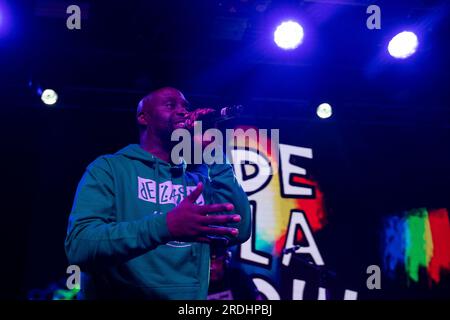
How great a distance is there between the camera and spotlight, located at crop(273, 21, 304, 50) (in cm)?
320

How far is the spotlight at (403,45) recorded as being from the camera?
3304 millimetres

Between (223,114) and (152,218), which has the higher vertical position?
(223,114)

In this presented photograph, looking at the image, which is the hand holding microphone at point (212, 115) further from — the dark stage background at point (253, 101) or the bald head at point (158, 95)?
the dark stage background at point (253, 101)

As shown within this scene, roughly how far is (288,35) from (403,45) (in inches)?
36.0

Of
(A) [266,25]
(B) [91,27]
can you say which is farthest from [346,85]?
(B) [91,27]

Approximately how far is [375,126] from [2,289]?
374cm

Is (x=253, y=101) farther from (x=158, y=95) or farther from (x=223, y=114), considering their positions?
(x=223, y=114)

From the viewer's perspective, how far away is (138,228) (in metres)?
1.44

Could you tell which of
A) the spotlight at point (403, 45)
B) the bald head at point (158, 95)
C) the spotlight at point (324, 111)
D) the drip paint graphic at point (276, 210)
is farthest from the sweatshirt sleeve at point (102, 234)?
the spotlight at point (324, 111)

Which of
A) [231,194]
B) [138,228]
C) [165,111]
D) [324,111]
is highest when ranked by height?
[324,111]

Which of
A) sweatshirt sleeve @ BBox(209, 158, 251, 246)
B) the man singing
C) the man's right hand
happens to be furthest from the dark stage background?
the man's right hand

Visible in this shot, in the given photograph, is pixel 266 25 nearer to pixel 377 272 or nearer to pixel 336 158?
pixel 336 158

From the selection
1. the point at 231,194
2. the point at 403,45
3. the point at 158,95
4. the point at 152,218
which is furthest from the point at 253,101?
the point at 152,218

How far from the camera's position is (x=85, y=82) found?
3781mm
